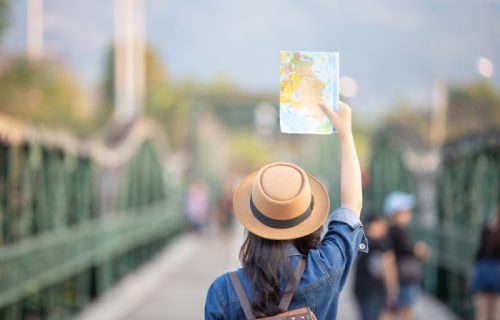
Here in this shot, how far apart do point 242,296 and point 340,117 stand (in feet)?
2.14

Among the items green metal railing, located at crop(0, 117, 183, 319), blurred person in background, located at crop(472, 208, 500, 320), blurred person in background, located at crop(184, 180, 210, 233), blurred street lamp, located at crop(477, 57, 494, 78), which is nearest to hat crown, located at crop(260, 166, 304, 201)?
green metal railing, located at crop(0, 117, 183, 319)

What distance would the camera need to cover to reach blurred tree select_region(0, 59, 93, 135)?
50.5m

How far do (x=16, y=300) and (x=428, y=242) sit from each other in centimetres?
682

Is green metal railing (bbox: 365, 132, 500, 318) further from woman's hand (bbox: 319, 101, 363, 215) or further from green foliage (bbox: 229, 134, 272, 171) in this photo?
green foliage (bbox: 229, 134, 272, 171)

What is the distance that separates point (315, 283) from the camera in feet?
8.91

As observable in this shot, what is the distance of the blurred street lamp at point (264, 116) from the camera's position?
49.0 m

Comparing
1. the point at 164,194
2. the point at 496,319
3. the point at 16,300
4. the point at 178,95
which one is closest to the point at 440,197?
the point at 496,319

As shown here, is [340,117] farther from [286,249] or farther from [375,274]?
[375,274]

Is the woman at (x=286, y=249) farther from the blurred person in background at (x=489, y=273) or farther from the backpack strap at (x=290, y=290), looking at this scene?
the blurred person in background at (x=489, y=273)

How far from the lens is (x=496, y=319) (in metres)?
6.80

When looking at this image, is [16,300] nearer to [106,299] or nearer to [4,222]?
[4,222]

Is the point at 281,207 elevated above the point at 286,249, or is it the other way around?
the point at 281,207

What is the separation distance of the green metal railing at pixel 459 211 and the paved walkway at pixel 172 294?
0.37 meters

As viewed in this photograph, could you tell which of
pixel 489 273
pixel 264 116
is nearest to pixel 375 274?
pixel 489 273
